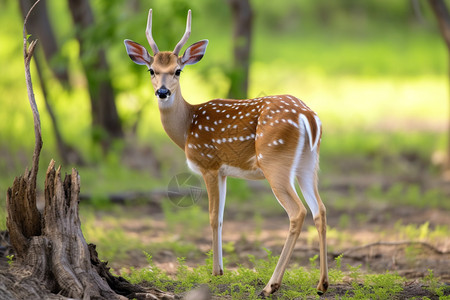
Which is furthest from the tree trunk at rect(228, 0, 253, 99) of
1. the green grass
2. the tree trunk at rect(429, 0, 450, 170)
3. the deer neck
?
the green grass

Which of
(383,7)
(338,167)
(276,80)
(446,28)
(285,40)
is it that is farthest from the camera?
(383,7)

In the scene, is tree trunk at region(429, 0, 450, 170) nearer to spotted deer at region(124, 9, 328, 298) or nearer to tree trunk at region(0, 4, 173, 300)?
spotted deer at region(124, 9, 328, 298)

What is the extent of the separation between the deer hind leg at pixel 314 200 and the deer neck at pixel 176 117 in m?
1.14

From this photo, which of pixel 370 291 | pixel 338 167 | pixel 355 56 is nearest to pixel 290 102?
pixel 370 291

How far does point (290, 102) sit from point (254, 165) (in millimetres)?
588

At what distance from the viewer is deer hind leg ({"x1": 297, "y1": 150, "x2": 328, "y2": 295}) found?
539 centimetres

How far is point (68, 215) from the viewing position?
5.21 metres

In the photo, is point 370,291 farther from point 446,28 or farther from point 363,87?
point 363,87

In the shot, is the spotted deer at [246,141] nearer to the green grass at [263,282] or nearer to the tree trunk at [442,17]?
the green grass at [263,282]

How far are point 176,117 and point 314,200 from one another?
1.42m

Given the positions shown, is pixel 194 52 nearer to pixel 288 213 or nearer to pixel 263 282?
pixel 288 213

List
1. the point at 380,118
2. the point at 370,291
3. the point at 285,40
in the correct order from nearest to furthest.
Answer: the point at 370,291 < the point at 380,118 < the point at 285,40

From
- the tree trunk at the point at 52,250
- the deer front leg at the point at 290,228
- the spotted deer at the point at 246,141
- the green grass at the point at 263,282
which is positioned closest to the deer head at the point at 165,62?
the spotted deer at the point at 246,141

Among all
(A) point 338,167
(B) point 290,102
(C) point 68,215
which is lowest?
(A) point 338,167
